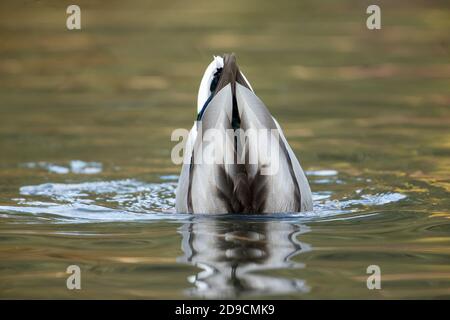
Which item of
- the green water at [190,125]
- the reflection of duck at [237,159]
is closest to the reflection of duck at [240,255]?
the green water at [190,125]

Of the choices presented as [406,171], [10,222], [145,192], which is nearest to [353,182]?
[406,171]

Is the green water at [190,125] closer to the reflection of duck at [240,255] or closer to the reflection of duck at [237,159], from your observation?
the reflection of duck at [240,255]

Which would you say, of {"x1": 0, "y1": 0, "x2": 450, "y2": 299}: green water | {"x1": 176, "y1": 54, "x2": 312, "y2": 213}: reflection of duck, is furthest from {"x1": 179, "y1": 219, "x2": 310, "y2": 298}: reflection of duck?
{"x1": 176, "y1": 54, "x2": 312, "y2": 213}: reflection of duck

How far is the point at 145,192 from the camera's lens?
27.1 feet

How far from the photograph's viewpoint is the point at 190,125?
424 inches

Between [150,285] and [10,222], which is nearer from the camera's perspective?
[150,285]

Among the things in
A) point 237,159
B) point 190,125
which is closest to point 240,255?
point 237,159

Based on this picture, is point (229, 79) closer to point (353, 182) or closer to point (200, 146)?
point (200, 146)

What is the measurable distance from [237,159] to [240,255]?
0.69 meters

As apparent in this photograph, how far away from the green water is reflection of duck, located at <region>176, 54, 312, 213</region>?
152mm

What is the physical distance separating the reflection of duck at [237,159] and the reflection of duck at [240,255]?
153 mm

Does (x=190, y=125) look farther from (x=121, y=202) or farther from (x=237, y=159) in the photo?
(x=237, y=159)
